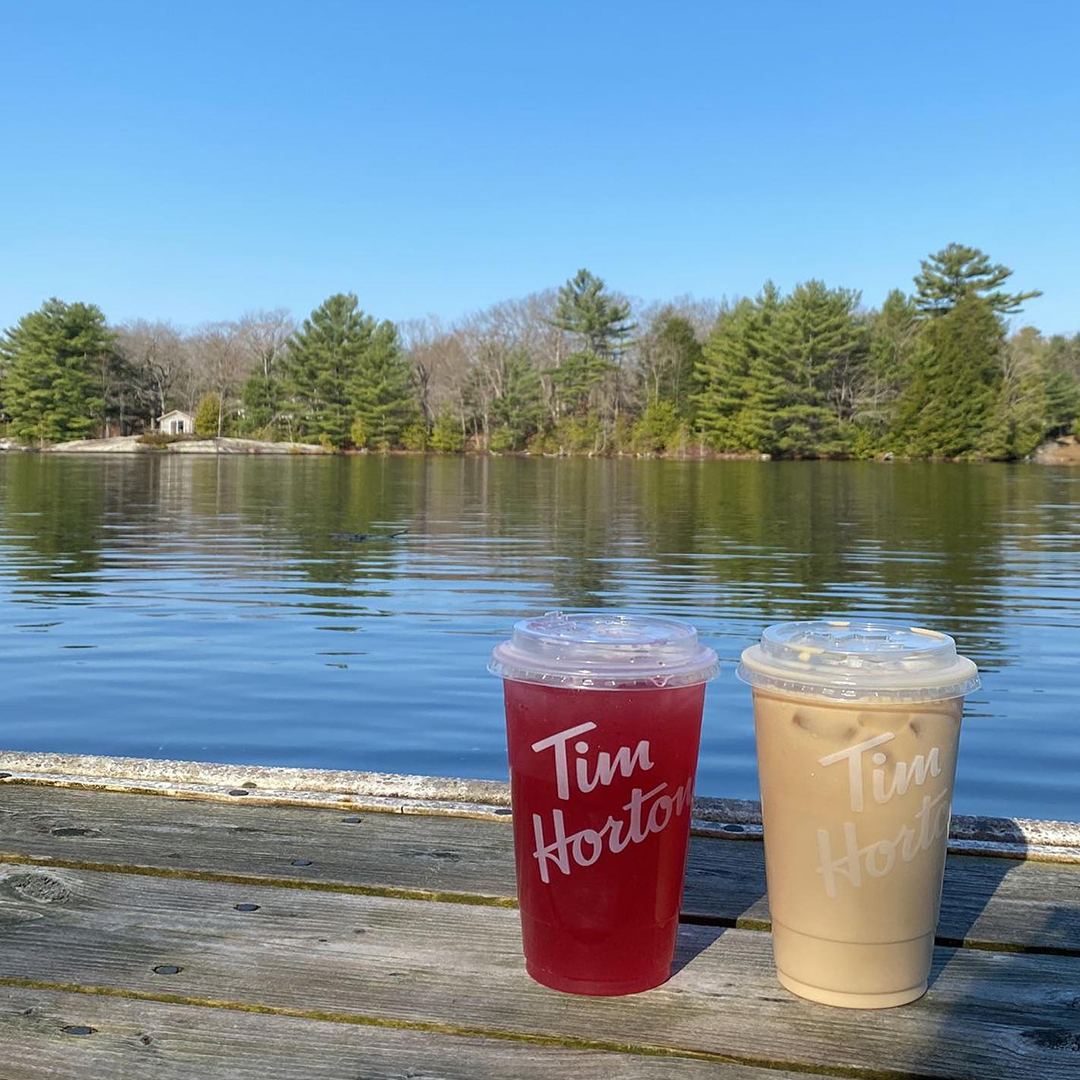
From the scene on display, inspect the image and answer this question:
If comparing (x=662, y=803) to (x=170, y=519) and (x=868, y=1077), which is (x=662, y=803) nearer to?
(x=868, y=1077)

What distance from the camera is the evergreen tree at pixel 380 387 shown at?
249 ft

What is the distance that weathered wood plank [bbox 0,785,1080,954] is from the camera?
2.37 m

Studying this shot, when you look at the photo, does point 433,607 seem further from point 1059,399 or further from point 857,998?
point 1059,399

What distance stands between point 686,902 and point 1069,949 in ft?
2.30

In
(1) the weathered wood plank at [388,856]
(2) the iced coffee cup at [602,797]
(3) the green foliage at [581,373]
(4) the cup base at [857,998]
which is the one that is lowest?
(4) the cup base at [857,998]

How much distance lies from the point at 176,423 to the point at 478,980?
8508 centimetres

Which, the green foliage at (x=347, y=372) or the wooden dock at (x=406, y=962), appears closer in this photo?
the wooden dock at (x=406, y=962)

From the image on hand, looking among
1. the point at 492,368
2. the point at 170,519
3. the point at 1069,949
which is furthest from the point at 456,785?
the point at 492,368

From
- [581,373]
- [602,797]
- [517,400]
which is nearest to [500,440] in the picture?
[517,400]

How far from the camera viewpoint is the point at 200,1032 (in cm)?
187

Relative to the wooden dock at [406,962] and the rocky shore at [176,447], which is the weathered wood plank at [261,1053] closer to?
the wooden dock at [406,962]

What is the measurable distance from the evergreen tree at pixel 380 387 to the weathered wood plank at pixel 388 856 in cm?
7357

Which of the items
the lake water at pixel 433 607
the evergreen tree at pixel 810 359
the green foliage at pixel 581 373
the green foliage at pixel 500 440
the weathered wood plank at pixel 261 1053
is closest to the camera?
the weathered wood plank at pixel 261 1053

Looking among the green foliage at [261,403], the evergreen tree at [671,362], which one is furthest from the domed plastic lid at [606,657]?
the green foliage at [261,403]
